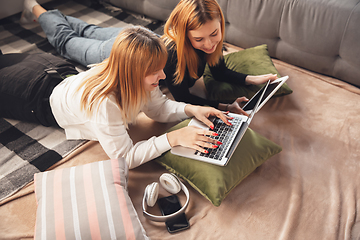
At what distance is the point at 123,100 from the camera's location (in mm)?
1015

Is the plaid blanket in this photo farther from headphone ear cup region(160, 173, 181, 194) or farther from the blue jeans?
headphone ear cup region(160, 173, 181, 194)

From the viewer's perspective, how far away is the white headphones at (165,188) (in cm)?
94

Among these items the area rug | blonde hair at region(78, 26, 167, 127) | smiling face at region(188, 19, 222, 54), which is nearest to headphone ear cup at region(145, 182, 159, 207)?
blonde hair at region(78, 26, 167, 127)

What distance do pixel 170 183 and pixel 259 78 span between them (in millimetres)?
704

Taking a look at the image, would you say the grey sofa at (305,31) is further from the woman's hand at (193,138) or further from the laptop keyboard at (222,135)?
the woman's hand at (193,138)

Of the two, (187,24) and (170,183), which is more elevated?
(187,24)

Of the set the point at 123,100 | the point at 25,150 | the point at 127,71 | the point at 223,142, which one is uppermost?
the point at 127,71

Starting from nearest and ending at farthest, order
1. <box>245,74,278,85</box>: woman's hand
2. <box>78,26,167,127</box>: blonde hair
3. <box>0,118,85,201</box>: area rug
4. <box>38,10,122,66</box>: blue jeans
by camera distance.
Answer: <box>78,26,167,127</box>: blonde hair → <box>0,118,85,201</box>: area rug → <box>245,74,278,85</box>: woman's hand → <box>38,10,122,66</box>: blue jeans

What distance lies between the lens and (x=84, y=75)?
1124 mm

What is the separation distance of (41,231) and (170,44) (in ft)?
2.82

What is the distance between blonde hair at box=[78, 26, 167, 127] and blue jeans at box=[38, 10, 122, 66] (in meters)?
0.56

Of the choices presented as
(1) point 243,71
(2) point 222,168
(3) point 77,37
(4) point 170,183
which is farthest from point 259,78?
(3) point 77,37

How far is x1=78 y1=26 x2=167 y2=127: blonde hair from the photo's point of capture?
3.10 feet

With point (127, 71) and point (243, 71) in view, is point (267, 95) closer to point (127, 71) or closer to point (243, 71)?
point (243, 71)
